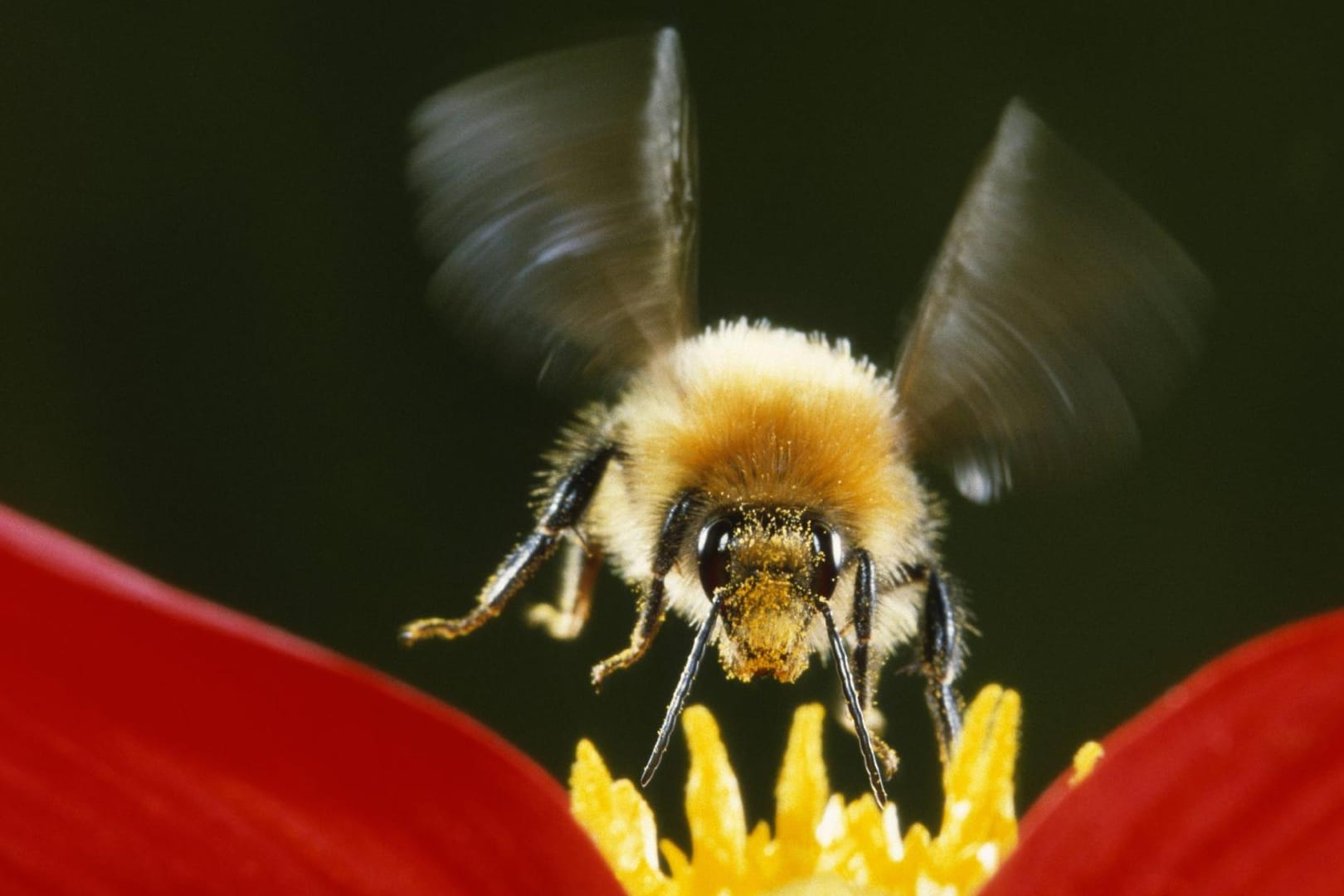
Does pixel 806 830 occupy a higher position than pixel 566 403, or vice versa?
pixel 566 403

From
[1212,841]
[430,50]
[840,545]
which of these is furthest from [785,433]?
[430,50]

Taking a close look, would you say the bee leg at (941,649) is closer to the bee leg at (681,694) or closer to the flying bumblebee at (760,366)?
the flying bumblebee at (760,366)

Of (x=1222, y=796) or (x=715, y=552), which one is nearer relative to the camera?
(x=1222, y=796)

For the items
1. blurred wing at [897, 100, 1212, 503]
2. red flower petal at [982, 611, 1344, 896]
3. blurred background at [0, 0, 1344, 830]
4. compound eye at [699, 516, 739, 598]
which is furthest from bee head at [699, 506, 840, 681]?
blurred background at [0, 0, 1344, 830]

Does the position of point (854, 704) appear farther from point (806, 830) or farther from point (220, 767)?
point (220, 767)

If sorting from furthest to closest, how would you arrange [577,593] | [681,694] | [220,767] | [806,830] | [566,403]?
1. [566,403]
2. [577,593]
3. [806,830]
4. [681,694]
5. [220,767]

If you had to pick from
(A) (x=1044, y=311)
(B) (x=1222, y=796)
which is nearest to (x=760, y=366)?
(A) (x=1044, y=311)

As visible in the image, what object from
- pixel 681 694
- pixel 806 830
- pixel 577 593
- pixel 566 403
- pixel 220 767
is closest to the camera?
pixel 220 767

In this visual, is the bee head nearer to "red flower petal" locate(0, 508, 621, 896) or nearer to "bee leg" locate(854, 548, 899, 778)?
"bee leg" locate(854, 548, 899, 778)

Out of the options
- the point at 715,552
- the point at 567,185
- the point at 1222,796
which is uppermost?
the point at 567,185
